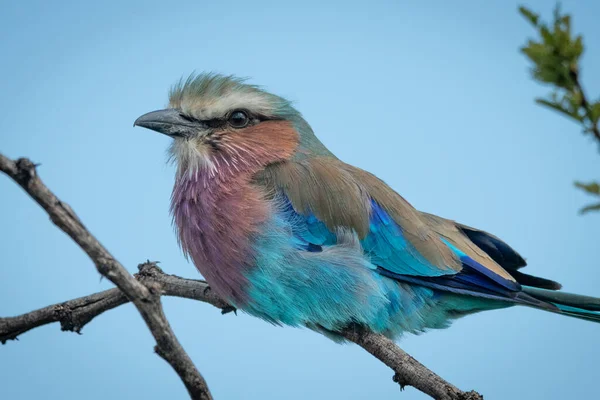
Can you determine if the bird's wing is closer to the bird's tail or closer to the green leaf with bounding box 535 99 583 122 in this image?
the bird's tail

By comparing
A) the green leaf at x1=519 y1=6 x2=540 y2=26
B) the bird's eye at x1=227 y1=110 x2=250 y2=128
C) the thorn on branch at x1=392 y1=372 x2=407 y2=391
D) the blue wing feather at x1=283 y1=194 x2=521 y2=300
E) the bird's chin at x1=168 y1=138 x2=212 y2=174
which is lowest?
the thorn on branch at x1=392 y1=372 x2=407 y2=391

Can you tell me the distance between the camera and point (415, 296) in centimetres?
399

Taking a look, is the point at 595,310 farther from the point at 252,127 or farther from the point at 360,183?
the point at 252,127

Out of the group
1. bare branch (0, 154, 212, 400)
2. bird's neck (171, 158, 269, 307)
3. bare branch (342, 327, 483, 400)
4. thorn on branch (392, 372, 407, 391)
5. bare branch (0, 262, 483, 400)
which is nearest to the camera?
bare branch (0, 154, 212, 400)

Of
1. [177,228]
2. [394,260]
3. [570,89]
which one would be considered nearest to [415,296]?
[394,260]

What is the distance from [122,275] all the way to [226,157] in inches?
70.2

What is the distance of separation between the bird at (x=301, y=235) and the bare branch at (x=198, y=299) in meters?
0.26

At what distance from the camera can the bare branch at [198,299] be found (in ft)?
10.1

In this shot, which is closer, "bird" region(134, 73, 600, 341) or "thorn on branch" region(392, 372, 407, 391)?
"thorn on branch" region(392, 372, 407, 391)

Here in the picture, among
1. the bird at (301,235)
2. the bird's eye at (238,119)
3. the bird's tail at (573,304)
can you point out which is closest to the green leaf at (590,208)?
the bird at (301,235)

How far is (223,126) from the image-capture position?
4.03 meters

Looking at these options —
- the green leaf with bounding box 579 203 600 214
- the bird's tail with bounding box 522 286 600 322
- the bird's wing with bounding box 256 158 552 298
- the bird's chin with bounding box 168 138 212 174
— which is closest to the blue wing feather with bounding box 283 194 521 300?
the bird's wing with bounding box 256 158 552 298

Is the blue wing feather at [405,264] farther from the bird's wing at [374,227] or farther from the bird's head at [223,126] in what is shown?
the bird's head at [223,126]

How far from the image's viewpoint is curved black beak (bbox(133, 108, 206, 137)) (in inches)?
156
